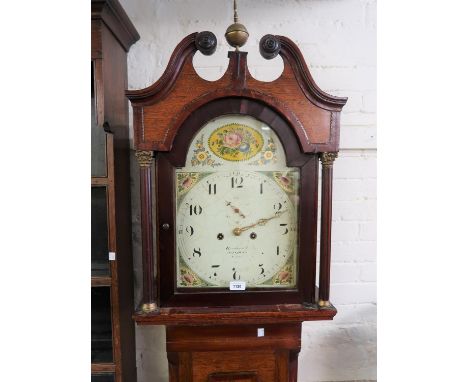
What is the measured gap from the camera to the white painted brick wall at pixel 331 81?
121cm

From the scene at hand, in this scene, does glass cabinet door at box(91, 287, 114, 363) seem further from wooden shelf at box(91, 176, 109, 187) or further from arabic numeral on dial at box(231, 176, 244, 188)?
arabic numeral on dial at box(231, 176, 244, 188)

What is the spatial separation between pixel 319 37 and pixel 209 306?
41.3 inches

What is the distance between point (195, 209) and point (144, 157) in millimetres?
200

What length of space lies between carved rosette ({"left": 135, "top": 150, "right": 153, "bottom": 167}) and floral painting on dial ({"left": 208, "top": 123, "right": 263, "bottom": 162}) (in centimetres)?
17

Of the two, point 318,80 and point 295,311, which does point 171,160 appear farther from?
point 318,80

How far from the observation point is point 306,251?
922 mm

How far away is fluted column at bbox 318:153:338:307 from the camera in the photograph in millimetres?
899

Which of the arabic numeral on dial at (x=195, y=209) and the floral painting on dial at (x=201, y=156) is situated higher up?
the floral painting on dial at (x=201, y=156)

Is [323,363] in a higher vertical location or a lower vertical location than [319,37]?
lower

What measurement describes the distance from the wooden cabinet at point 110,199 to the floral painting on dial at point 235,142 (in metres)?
0.34

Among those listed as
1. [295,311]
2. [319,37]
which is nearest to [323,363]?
[295,311]

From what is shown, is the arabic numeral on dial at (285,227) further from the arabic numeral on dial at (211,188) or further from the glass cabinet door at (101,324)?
the glass cabinet door at (101,324)

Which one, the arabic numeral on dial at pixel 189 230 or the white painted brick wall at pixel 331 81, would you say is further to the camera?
the white painted brick wall at pixel 331 81

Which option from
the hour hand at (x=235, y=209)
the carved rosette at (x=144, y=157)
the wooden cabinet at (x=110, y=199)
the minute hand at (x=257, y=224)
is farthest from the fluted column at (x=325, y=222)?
the wooden cabinet at (x=110, y=199)
